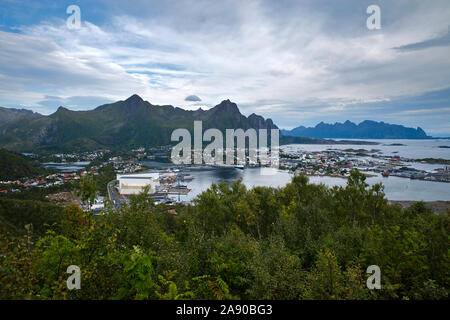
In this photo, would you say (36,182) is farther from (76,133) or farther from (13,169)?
(76,133)

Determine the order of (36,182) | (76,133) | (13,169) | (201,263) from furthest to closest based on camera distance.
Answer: (76,133) < (13,169) < (36,182) < (201,263)

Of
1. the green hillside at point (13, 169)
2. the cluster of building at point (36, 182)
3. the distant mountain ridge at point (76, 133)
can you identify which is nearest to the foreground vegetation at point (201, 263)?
the cluster of building at point (36, 182)

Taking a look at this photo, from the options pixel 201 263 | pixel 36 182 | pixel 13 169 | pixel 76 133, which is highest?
pixel 76 133

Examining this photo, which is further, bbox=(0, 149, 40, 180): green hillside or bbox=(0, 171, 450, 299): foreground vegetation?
bbox=(0, 149, 40, 180): green hillside

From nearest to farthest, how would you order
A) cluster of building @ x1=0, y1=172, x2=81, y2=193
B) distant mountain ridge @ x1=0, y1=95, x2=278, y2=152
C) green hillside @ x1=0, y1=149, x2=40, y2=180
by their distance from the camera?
1. cluster of building @ x1=0, y1=172, x2=81, y2=193
2. green hillside @ x1=0, y1=149, x2=40, y2=180
3. distant mountain ridge @ x1=0, y1=95, x2=278, y2=152

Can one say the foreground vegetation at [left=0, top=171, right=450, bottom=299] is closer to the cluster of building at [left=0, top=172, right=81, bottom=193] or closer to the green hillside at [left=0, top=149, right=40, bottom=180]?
the cluster of building at [left=0, top=172, right=81, bottom=193]

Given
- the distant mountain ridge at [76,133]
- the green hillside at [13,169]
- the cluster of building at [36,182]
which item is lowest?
the cluster of building at [36,182]

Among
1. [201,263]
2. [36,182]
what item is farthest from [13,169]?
[201,263]

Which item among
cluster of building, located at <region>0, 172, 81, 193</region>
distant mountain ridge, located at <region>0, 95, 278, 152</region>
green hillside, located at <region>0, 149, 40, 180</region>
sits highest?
distant mountain ridge, located at <region>0, 95, 278, 152</region>

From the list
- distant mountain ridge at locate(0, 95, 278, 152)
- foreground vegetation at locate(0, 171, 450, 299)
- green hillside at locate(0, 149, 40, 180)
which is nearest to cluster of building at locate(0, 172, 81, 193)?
green hillside at locate(0, 149, 40, 180)

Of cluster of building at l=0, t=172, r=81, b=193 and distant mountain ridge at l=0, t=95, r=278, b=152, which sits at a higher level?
distant mountain ridge at l=0, t=95, r=278, b=152

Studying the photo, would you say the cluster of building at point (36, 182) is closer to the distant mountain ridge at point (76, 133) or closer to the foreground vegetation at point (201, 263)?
the foreground vegetation at point (201, 263)

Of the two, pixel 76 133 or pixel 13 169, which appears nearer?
pixel 13 169
